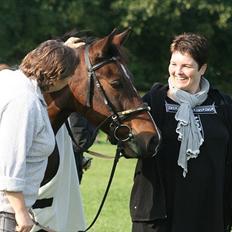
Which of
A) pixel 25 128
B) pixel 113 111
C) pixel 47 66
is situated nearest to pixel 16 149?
pixel 25 128

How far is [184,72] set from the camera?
198 inches

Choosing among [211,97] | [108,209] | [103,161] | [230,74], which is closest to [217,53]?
[230,74]

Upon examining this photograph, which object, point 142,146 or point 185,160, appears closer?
point 142,146

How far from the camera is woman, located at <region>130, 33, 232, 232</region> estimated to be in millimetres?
4957

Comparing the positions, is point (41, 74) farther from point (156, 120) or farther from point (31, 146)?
point (156, 120)

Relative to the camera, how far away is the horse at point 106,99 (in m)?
4.94

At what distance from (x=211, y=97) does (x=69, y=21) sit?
3032cm

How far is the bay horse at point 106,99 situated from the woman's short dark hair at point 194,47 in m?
0.39

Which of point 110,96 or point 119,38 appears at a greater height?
point 119,38

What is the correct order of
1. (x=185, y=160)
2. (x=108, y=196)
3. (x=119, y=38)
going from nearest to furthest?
(x=185, y=160), (x=119, y=38), (x=108, y=196)

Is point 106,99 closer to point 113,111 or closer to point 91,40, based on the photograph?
point 113,111

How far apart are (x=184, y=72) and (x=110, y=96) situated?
1.71 feet

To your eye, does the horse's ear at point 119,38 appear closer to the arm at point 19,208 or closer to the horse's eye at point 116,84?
the horse's eye at point 116,84

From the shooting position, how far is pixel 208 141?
197 inches
